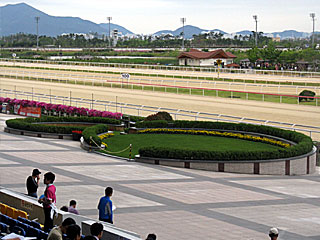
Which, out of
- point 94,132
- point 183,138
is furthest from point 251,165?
point 94,132

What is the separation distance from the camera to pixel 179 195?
59.6ft

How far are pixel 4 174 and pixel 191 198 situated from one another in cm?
706

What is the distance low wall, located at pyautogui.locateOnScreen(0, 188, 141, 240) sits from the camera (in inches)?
412

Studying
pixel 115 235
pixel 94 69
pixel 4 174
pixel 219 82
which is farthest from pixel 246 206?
pixel 94 69

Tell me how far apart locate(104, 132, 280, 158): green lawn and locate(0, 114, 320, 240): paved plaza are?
2.47 meters

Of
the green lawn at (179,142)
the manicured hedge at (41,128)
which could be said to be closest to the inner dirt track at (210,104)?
the green lawn at (179,142)

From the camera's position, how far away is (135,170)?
22469 millimetres

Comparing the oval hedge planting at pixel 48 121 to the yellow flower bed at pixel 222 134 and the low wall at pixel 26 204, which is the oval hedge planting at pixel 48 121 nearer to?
the yellow flower bed at pixel 222 134

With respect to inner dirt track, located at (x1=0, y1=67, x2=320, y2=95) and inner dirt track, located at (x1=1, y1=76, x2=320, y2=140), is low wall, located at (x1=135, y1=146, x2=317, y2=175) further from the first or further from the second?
inner dirt track, located at (x1=0, y1=67, x2=320, y2=95)

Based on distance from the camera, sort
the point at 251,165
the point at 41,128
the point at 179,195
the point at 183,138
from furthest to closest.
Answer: the point at 41,128 < the point at 183,138 < the point at 251,165 < the point at 179,195

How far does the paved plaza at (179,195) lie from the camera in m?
14.5

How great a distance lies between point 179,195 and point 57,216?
269 inches

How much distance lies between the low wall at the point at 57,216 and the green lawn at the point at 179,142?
1180cm

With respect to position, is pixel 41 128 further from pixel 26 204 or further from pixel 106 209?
pixel 106 209
